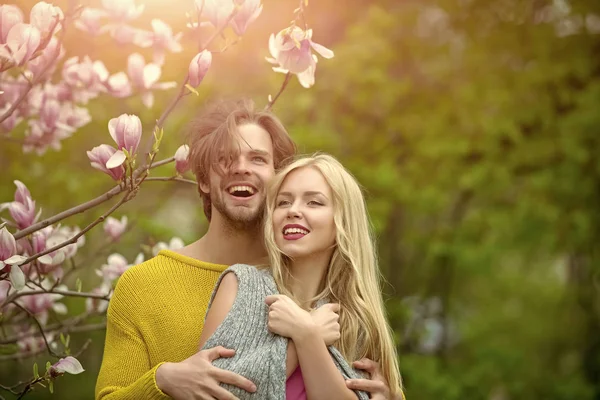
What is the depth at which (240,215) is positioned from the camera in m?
2.87

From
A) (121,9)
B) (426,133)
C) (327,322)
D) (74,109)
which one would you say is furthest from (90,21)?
(426,133)

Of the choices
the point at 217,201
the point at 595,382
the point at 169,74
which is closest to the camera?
the point at 217,201

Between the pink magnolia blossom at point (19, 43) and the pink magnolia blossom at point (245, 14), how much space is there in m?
0.63

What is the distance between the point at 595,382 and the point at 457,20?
414cm

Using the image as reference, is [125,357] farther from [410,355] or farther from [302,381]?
[410,355]

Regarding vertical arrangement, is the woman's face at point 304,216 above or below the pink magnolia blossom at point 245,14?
below

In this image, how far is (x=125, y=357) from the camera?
9.11 feet

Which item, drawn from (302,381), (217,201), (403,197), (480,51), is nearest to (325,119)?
(403,197)

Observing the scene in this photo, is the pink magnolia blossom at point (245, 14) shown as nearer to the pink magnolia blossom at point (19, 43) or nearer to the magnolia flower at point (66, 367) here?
the pink magnolia blossom at point (19, 43)

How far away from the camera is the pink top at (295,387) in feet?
7.88

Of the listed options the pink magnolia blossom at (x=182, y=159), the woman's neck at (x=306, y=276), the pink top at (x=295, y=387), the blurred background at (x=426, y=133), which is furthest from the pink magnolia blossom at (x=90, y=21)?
the blurred background at (x=426, y=133)

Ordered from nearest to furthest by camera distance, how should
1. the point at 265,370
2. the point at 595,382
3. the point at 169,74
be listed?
1. the point at 265,370
2. the point at 169,74
3. the point at 595,382

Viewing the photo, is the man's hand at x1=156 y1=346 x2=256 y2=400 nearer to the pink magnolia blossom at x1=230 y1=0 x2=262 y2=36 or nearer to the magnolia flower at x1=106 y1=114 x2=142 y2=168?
the magnolia flower at x1=106 y1=114 x2=142 y2=168

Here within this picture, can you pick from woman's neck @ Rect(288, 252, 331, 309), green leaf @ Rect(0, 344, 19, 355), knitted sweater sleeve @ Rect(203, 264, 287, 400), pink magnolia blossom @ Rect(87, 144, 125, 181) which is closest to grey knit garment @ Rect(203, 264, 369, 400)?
knitted sweater sleeve @ Rect(203, 264, 287, 400)
